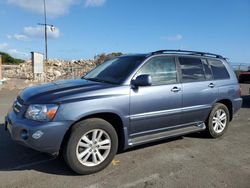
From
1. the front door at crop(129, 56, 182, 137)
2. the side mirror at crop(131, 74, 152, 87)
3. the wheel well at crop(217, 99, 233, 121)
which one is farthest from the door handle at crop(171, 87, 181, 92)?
the wheel well at crop(217, 99, 233, 121)

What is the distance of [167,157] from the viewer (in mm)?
4977

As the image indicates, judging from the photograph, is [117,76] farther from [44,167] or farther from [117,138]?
[44,167]

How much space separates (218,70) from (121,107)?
284cm

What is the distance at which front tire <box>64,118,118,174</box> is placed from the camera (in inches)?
162

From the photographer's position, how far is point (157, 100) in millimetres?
4941

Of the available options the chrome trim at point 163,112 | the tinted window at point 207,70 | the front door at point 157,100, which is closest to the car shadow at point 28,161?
the front door at point 157,100

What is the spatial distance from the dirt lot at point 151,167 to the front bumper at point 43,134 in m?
0.45

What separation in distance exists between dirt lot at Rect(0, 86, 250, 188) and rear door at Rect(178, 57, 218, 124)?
1.98ft

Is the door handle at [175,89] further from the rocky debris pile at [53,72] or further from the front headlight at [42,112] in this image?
the rocky debris pile at [53,72]

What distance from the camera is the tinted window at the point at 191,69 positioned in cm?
558

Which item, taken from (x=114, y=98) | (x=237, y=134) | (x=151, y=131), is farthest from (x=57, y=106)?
(x=237, y=134)

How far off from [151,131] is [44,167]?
1.79m

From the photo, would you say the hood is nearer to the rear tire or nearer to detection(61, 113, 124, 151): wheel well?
detection(61, 113, 124, 151): wheel well

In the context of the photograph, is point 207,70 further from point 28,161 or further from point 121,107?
point 28,161
